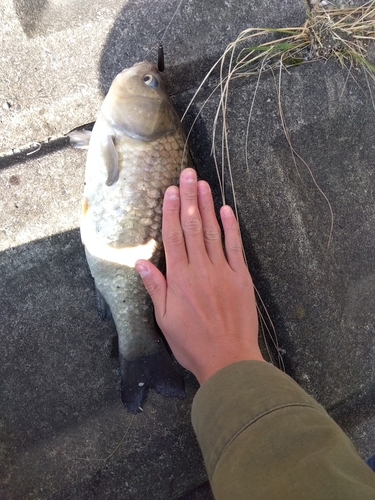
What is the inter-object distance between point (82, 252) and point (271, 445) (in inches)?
45.9

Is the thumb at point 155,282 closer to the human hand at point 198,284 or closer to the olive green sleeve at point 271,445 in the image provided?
the human hand at point 198,284

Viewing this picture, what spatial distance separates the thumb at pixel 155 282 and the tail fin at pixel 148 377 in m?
0.23

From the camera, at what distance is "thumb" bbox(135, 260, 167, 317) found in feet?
5.10

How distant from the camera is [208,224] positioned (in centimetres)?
161

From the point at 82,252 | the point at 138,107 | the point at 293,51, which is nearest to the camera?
the point at 138,107

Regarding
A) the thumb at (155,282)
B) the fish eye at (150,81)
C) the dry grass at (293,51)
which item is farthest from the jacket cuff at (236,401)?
the fish eye at (150,81)

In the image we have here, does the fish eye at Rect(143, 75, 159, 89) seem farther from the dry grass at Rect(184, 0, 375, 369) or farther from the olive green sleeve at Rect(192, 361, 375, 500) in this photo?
the olive green sleeve at Rect(192, 361, 375, 500)

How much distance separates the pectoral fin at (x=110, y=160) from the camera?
160 cm

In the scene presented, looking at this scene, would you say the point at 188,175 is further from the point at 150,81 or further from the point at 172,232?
the point at 150,81

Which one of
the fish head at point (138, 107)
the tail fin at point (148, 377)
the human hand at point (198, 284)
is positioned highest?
the fish head at point (138, 107)

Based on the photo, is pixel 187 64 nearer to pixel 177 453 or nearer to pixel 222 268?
pixel 222 268

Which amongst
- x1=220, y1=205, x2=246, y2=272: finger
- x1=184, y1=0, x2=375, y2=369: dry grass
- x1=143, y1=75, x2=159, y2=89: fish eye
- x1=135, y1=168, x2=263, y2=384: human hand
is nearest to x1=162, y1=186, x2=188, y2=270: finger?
x1=135, y1=168, x2=263, y2=384: human hand

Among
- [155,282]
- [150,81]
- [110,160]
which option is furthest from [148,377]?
[150,81]

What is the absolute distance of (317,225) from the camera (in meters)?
1.89
